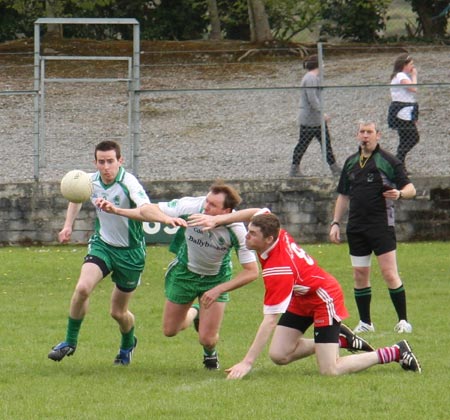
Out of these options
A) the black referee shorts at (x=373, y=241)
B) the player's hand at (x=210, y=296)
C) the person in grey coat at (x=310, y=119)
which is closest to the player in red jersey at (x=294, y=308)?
the player's hand at (x=210, y=296)

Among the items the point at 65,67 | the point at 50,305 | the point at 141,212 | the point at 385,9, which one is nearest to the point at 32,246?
the point at 50,305

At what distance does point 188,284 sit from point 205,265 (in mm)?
232

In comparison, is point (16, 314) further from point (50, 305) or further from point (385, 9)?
point (385, 9)

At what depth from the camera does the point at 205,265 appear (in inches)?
366

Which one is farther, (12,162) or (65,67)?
(65,67)

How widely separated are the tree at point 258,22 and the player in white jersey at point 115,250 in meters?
21.7

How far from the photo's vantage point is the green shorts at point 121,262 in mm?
9422

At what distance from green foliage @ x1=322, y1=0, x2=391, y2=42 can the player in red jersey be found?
77.3ft

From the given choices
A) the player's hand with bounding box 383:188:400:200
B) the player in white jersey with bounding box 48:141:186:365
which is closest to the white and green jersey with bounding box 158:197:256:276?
the player in white jersey with bounding box 48:141:186:365

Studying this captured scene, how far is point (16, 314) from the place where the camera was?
12312mm

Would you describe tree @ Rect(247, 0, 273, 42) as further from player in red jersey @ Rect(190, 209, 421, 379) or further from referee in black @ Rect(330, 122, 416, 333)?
player in red jersey @ Rect(190, 209, 421, 379)

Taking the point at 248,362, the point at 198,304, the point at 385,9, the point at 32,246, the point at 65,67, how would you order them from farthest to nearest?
the point at 385,9 < the point at 65,67 < the point at 32,246 < the point at 198,304 < the point at 248,362

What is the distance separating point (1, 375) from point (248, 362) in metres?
1.98

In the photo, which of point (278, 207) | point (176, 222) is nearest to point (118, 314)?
point (176, 222)
